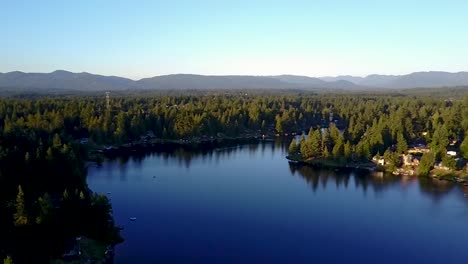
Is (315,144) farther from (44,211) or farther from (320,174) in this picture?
(44,211)

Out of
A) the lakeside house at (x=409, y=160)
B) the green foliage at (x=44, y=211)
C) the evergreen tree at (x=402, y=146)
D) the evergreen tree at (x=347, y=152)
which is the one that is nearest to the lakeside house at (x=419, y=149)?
the evergreen tree at (x=402, y=146)

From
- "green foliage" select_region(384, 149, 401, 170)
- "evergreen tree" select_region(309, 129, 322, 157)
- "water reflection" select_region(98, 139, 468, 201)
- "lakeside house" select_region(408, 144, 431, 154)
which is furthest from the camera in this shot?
"lakeside house" select_region(408, 144, 431, 154)

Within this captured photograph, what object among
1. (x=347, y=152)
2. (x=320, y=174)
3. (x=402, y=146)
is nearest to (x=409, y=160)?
(x=402, y=146)

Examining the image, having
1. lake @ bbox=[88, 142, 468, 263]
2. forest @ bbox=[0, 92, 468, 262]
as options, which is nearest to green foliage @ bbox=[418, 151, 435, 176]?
forest @ bbox=[0, 92, 468, 262]

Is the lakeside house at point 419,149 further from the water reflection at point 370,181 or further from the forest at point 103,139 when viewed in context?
the water reflection at point 370,181

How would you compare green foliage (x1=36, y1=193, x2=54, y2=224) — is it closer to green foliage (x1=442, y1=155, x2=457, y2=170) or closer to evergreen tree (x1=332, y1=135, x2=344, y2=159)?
evergreen tree (x1=332, y1=135, x2=344, y2=159)

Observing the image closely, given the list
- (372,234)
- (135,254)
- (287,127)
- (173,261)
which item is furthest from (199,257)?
(287,127)
